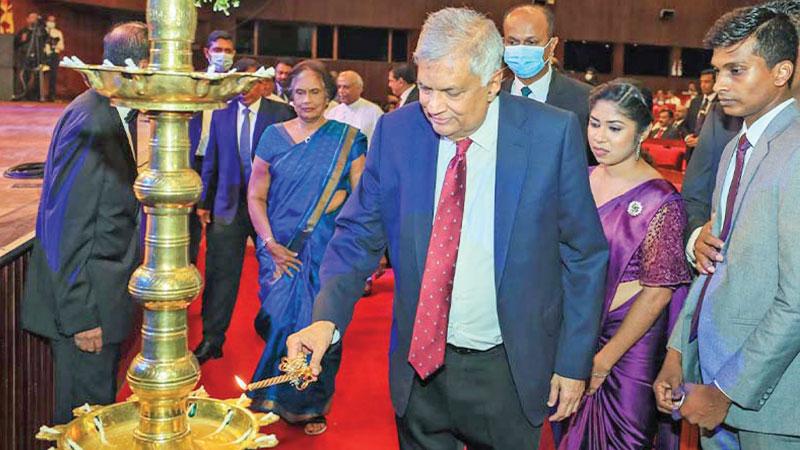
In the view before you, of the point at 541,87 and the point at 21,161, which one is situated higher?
the point at 541,87

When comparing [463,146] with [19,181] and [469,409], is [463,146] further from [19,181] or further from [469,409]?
[19,181]

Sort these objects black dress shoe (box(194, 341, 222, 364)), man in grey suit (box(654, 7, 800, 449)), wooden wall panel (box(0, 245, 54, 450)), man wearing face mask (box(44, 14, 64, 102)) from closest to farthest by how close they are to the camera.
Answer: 1. man in grey suit (box(654, 7, 800, 449))
2. wooden wall panel (box(0, 245, 54, 450))
3. black dress shoe (box(194, 341, 222, 364))
4. man wearing face mask (box(44, 14, 64, 102))

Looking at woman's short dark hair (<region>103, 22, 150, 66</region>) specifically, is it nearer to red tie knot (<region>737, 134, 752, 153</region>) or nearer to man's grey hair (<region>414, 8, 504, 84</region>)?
man's grey hair (<region>414, 8, 504, 84</region>)

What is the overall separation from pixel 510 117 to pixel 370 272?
0.46m

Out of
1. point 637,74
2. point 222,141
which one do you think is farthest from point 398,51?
point 222,141

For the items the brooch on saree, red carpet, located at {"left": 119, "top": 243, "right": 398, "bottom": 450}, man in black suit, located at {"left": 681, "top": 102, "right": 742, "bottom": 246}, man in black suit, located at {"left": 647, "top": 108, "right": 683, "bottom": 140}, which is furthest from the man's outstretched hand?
man in black suit, located at {"left": 647, "top": 108, "right": 683, "bottom": 140}

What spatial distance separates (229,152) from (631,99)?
2.50 m

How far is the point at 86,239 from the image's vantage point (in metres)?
2.52

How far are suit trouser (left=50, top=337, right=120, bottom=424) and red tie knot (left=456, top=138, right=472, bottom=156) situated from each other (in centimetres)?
138

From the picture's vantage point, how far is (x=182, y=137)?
93 cm

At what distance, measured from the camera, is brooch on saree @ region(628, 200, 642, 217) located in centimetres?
247

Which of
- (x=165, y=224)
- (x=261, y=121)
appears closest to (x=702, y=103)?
(x=261, y=121)

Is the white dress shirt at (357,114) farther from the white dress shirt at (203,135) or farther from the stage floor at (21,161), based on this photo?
the white dress shirt at (203,135)

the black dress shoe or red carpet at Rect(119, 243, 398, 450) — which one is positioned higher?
the black dress shoe
